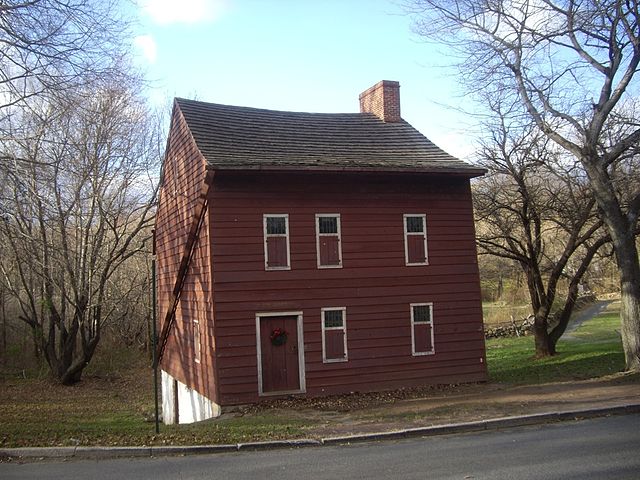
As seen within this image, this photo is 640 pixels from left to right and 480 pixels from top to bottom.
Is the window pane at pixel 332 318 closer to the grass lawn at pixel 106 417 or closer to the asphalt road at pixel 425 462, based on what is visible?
the grass lawn at pixel 106 417

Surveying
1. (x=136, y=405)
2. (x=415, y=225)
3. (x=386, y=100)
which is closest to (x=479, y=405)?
(x=415, y=225)

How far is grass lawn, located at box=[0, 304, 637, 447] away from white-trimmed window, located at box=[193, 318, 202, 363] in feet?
7.82

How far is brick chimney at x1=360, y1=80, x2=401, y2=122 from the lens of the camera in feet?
71.8

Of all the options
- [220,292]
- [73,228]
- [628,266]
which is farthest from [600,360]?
[73,228]

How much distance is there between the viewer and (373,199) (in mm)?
17266

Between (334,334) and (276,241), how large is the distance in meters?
3.02

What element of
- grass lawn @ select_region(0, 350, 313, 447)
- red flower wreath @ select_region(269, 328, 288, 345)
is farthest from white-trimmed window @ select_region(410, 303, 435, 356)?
grass lawn @ select_region(0, 350, 313, 447)

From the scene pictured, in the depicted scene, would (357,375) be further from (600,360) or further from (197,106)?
(197,106)

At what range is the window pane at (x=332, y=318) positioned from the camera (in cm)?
1647

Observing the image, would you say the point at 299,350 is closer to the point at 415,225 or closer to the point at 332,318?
the point at 332,318

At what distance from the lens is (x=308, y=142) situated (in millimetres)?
18719

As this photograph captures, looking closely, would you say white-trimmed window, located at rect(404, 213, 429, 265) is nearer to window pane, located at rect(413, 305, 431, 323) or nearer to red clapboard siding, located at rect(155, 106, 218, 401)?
window pane, located at rect(413, 305, 431, 323)

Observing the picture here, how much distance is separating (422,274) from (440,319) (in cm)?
145

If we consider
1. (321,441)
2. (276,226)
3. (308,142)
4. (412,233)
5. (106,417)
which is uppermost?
(308,142)
